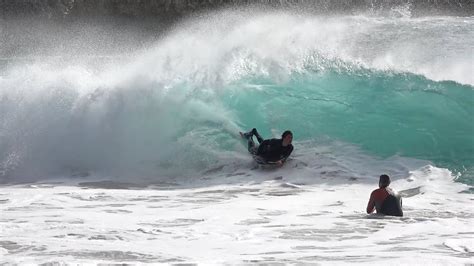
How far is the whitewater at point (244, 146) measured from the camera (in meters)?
7.57

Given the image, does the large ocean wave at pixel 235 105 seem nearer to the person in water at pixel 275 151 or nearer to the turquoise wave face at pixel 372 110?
the turquoise wave face at pixel 372 110

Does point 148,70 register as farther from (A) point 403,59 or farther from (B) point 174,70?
(A) point 403,59

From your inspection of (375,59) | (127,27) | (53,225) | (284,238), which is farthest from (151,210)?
(127,27)

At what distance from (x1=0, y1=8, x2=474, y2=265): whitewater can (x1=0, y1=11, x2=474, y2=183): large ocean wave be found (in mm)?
36

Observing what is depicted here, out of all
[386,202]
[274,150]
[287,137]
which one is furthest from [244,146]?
[386,202]

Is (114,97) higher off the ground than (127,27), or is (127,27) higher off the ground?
(127,27)

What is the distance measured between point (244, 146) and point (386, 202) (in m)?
4.96

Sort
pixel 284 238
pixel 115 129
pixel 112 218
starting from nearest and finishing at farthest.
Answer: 1. pixel 284 238
2. pixel 112 218
3. pixel 115 129

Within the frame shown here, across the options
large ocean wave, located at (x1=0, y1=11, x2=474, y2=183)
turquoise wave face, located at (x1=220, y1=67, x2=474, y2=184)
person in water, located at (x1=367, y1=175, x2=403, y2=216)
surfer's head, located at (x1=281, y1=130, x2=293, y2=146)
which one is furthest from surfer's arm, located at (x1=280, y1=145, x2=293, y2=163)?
person in water, located at (x1=367, y1=175, x2=403, y2=216)

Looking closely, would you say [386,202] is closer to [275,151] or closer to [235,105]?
[275,151]

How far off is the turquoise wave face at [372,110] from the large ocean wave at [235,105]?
2 cm

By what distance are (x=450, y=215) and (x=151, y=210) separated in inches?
143

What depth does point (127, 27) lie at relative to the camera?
52.2m

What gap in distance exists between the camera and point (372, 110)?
47.1 ft
